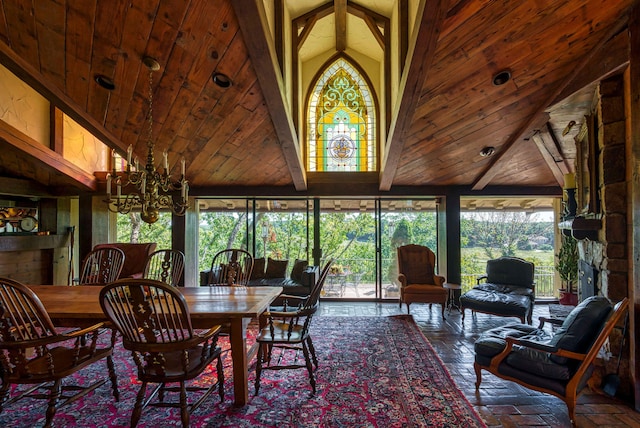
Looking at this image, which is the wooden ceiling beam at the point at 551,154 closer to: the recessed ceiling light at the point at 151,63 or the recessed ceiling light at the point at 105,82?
the recessed ceiling light at the point at 151,63

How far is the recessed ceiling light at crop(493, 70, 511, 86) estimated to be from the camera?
3.17m

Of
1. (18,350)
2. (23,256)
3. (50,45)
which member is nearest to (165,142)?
(50,45)

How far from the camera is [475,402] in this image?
265 centimetres

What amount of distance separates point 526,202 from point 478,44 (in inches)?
195

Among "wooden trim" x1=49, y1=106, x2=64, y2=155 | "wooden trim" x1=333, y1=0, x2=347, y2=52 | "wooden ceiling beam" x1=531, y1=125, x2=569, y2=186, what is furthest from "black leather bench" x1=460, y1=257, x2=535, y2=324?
"wooden trim" x1=49, y1=106, x2=64, y2=155

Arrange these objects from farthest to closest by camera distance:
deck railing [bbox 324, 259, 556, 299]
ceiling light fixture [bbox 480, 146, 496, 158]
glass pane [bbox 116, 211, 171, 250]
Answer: glass pane [bbox 116, 211, 171, 250], deck railing [bbox 324, 259, 556, 299], ceiling light fixture [bbox 480, 146, 496, 158]

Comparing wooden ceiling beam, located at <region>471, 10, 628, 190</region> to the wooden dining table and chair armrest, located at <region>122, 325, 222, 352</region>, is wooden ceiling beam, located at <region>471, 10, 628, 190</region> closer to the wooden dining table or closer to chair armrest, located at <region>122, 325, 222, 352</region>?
the wooden dining table

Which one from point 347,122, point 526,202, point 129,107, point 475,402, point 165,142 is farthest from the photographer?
point 526,202

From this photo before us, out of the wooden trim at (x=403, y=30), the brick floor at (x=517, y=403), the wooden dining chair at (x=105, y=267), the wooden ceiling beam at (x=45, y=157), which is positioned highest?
the wooden trim at (x=403, y=30)

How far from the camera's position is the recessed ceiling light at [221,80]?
10.1ft

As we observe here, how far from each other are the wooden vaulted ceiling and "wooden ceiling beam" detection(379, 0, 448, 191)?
0.04ft

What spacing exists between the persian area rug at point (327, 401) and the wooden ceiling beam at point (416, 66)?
2.43m

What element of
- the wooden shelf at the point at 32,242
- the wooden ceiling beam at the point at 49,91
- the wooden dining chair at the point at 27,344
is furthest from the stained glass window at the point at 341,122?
the wooden shelf at the point at 32,242

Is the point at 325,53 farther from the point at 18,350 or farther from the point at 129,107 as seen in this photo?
the point at 18,350
